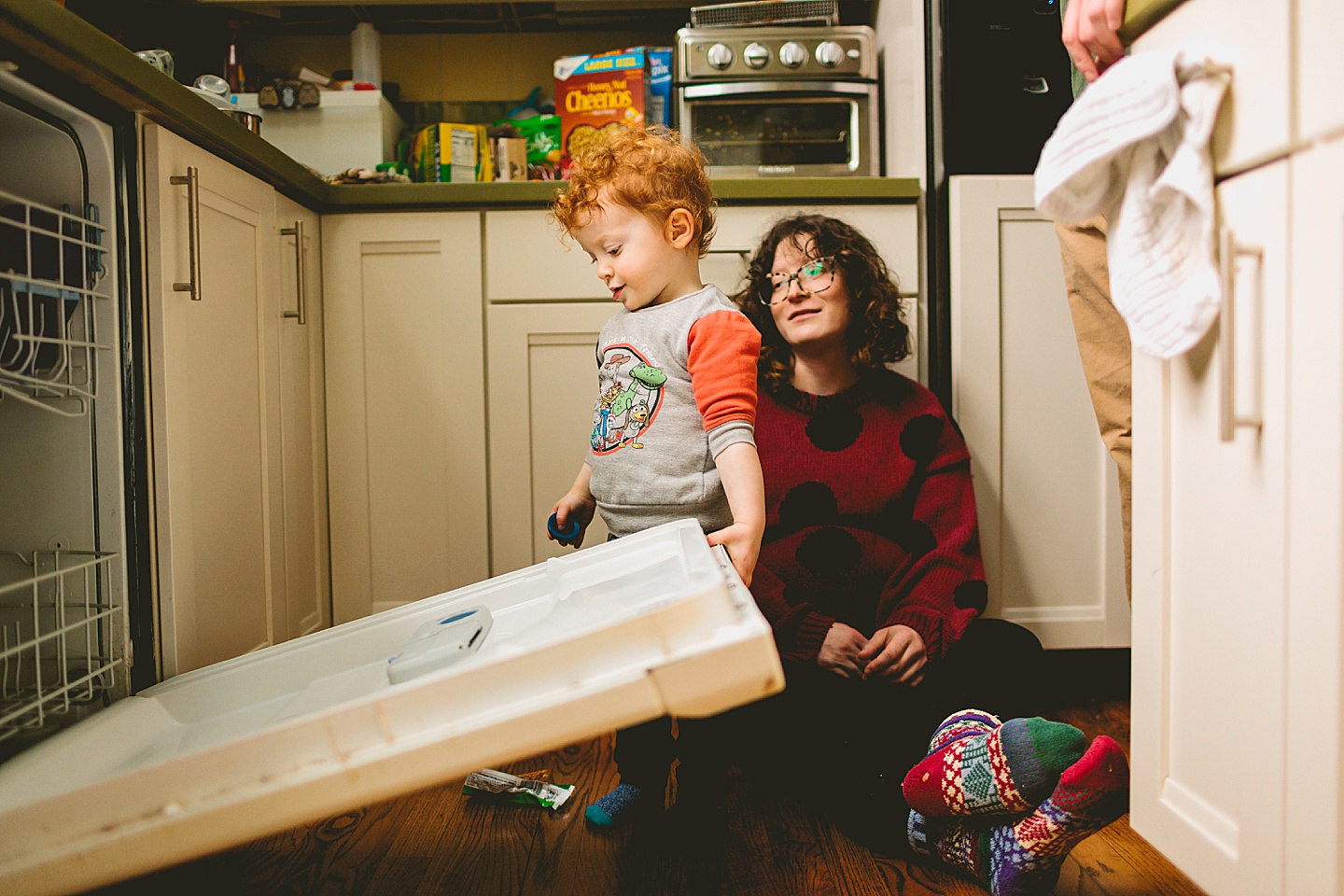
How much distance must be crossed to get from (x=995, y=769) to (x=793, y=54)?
142 centimetres

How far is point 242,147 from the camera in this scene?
110 centimetres

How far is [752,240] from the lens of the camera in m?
1.51

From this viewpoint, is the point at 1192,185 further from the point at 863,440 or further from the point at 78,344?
the point at 78,344

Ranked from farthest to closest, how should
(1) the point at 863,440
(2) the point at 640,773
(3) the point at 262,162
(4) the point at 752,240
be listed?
(4) the point at 752,240
(1) the point at 863,440
(3) the point at 262,162
(2) the point at 640,773

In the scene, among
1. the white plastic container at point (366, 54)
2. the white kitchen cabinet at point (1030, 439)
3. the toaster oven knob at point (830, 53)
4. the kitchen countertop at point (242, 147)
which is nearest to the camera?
the kitchen countertop at point (242, 147)

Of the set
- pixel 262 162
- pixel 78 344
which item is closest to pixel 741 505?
pixel 78 344

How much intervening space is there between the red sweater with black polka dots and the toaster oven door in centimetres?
59

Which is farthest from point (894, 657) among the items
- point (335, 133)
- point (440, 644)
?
point (335, 133)

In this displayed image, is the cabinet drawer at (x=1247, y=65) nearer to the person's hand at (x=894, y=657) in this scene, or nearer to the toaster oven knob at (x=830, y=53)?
the person's hand at (x=894, y=657)

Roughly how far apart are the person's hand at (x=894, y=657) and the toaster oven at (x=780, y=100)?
0.98 metres

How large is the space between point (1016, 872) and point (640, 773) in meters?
0.45

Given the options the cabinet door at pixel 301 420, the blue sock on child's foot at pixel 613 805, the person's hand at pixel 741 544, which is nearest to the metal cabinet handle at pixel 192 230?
the cabinet door at pixel 301 420

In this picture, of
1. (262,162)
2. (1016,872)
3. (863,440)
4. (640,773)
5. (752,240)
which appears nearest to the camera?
(1016,872)

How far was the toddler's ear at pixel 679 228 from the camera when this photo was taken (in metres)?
1.05
